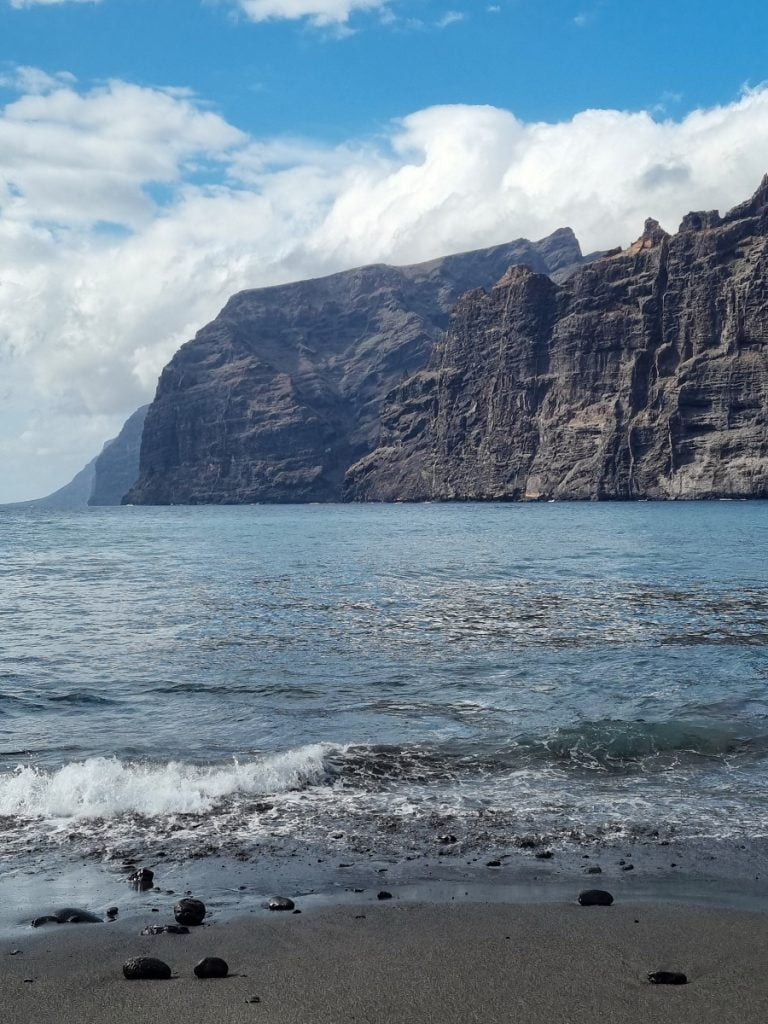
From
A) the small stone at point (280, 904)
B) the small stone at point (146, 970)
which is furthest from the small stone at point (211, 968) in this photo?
the small stone at point (280, 904)

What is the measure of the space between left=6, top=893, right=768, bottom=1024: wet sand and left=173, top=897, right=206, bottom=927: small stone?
0.50 ft

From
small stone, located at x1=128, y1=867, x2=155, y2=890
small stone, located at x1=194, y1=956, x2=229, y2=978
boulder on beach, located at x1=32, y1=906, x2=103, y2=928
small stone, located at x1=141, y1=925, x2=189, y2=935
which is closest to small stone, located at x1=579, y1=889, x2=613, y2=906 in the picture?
small stone, located at x1=194, y1=956, x2=229, y2=978

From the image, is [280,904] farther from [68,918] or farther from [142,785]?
[142,785]

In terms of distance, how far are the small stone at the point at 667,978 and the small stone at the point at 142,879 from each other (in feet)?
17.5

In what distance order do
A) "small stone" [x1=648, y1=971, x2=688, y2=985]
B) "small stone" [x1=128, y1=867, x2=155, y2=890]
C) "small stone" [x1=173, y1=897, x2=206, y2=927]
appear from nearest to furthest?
"small stone" [x1=648, y1=971, x2=688, y2=985], "small stone" [x1=173, y1=897, x2=206, y2=927], "small stone" [x1=128, y1=867, x2=155, y2=890]

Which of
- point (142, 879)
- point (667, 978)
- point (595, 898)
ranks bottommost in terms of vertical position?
point (142, 879)

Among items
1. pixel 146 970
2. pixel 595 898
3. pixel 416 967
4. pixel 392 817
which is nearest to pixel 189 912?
pixel 146 970

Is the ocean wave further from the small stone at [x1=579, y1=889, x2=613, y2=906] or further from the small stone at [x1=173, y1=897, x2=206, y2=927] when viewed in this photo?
the small stone at [x1=579, y1=889, x2=613, y2=906]

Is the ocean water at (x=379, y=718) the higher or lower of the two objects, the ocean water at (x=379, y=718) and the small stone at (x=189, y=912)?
the lower

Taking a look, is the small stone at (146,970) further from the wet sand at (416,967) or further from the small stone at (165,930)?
the small stone at (165,930)

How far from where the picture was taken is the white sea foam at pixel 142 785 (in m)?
12.4

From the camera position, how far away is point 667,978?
24.4ft

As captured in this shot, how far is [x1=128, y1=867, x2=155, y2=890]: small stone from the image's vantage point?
970 centimetres

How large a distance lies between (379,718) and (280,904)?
27.3 ft
